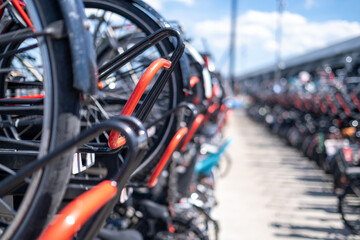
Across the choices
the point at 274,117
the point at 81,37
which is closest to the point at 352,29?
the point at 81,37

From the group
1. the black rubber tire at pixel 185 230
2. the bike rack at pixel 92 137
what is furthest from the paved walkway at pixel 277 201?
the bike rack at pixel 92 137

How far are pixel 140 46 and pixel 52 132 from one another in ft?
1.51

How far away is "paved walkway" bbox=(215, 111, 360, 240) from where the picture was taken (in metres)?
3.77

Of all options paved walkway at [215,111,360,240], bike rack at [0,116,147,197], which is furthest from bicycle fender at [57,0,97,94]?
paved walkway at [215,111,360,240]

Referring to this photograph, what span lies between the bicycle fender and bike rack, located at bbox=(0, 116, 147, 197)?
0.33 ft

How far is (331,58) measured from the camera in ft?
60.1

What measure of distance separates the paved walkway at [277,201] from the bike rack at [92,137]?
117 inches

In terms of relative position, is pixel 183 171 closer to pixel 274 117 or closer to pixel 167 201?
pixel 167 201

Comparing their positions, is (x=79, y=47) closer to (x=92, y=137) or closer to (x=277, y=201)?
(x=92, y=137)

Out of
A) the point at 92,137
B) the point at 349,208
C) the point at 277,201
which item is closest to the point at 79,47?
the point at 92,137

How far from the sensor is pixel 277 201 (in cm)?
477

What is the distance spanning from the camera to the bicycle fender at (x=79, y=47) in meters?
0.80

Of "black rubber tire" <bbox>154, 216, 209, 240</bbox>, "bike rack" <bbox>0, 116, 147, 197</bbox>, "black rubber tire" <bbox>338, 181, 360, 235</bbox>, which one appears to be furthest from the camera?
"black rubber tire" <bbox>338, 181, 360, 235</bbox>

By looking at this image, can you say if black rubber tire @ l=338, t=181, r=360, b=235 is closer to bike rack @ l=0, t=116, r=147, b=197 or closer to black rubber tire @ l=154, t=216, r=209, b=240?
black rubber tire @ l=154, t=216, r=209, b=240
